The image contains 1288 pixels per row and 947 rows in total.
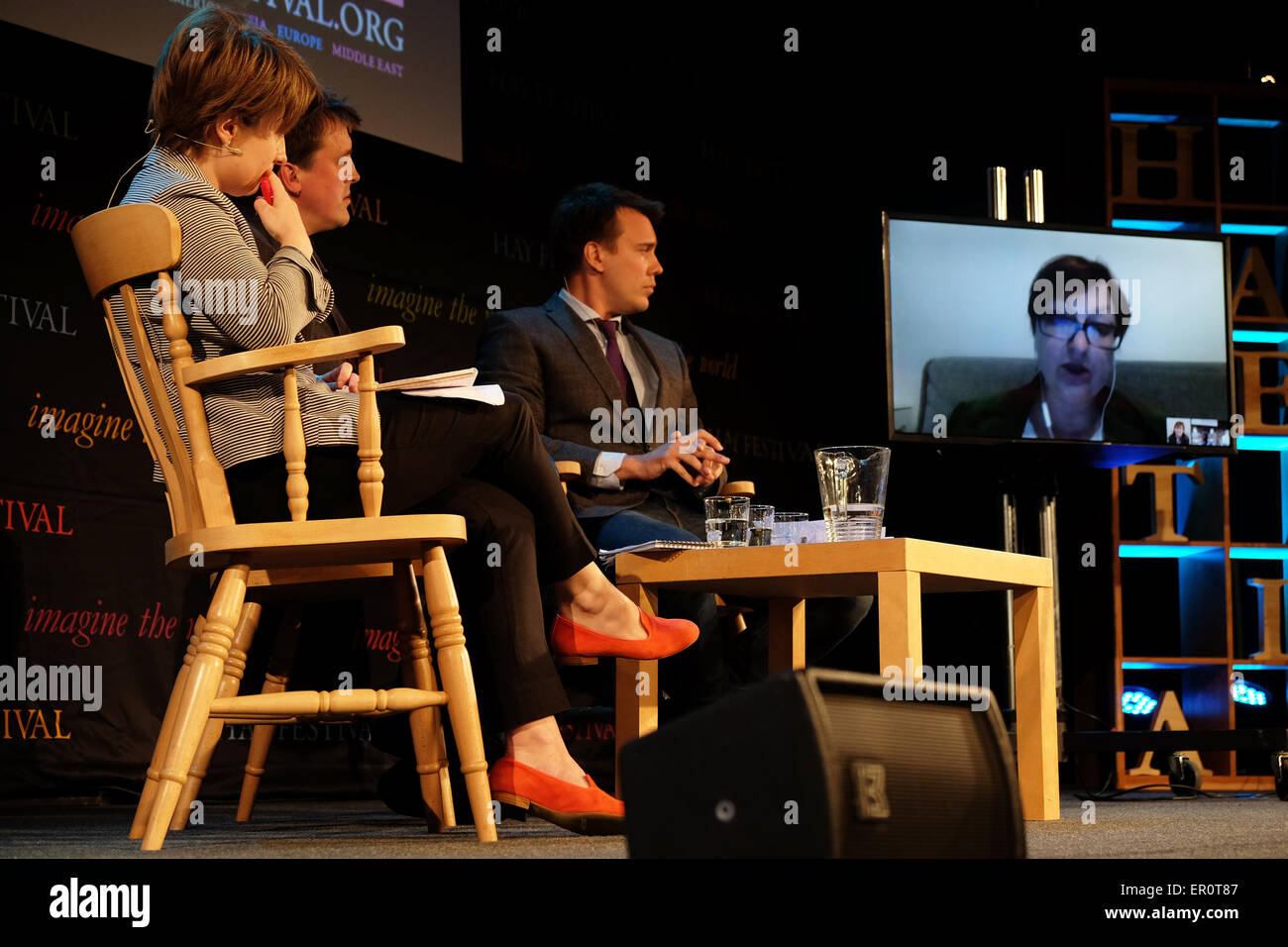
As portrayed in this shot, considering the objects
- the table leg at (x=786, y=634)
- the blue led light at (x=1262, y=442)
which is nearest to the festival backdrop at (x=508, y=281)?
the table leg at (x=786, y=634)

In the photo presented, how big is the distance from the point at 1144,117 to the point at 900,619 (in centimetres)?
334

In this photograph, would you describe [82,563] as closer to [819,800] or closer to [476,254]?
[476,254]

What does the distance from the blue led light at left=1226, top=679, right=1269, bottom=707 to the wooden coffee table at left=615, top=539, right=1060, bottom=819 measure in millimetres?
2278

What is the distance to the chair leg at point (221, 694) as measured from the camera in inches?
88.4

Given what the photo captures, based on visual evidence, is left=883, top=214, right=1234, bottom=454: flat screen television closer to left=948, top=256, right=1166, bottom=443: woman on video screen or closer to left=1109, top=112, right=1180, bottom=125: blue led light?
left=948, top=256, right=1166, bottom=443: woman on video screen

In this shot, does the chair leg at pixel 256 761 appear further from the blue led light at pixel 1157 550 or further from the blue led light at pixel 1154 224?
the blue led light at pixel 1154 224

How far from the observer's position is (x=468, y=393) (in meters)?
2.05

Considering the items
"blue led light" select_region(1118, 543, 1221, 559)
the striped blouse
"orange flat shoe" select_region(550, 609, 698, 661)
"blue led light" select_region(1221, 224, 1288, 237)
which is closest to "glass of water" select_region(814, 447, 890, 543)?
"orange flat shoe" select_region(550, 609, 698, 661)

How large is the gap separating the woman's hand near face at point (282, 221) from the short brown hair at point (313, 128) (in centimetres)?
58

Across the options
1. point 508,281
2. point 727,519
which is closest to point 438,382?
point 727,519

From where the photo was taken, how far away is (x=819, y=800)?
0.96 metres

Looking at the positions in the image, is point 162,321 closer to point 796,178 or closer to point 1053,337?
point 1053,337
